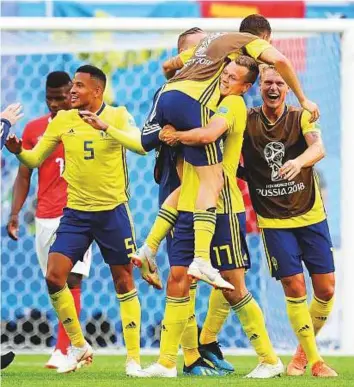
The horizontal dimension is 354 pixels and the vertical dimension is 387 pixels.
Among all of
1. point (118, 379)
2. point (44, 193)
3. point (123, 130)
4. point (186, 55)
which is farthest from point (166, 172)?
point (44, 193)

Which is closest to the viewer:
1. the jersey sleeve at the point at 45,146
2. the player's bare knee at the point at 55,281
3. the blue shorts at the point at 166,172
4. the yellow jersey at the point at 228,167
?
the yellow jersey at the point at 228,167

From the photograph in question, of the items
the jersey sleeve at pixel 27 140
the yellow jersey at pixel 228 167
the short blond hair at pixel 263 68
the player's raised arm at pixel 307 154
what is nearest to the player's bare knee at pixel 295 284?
the yellow jersey at pixel 228 167

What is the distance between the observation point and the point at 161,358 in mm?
7680

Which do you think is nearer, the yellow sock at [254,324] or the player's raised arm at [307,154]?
the player's raised arm at [307,154]

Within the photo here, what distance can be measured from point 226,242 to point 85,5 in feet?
15.4

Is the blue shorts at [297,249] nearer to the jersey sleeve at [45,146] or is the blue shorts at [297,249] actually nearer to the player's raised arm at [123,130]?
the player's raised arm at [123,130]

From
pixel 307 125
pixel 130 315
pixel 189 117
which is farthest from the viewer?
pixel 130 315

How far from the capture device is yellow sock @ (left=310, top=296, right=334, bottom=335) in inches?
331

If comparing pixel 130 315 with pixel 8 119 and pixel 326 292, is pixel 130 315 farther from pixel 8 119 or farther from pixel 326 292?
pixel 8 119

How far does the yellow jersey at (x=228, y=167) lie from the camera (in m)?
7.62

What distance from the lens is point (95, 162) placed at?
28.2ft

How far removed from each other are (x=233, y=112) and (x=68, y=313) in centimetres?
177

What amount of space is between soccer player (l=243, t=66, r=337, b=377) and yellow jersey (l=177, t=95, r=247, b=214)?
348 millimetres

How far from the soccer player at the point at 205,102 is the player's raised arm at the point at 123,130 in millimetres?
522
